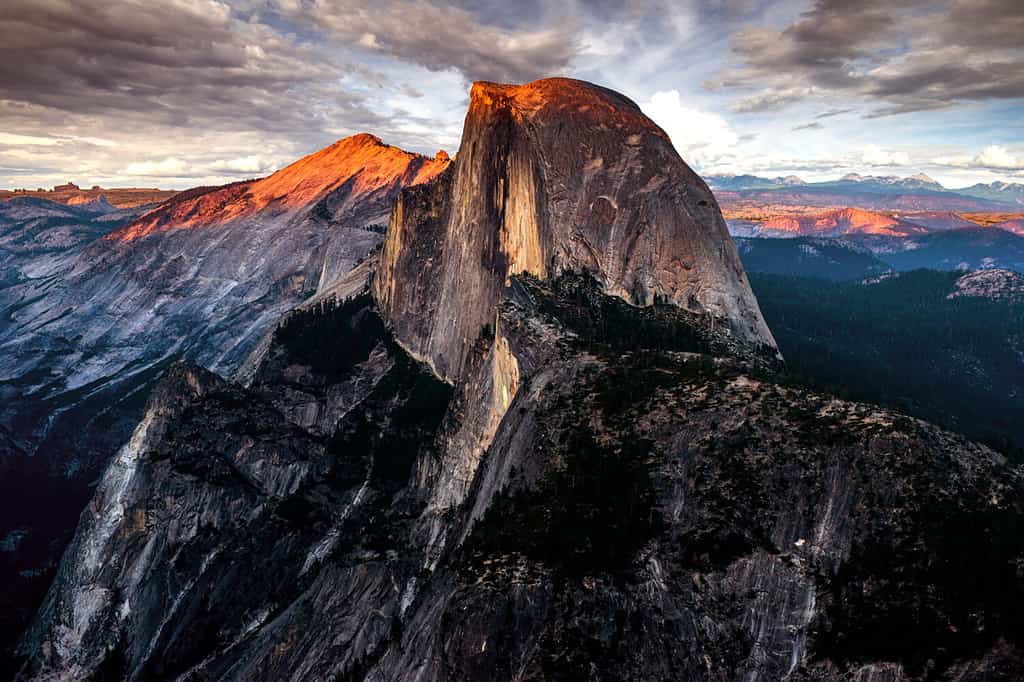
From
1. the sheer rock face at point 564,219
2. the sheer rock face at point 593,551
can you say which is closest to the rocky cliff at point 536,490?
the sheer rock face at point 593,551

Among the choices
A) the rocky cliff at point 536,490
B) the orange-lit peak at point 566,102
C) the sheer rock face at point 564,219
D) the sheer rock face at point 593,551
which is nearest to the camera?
the sheer rock face at point 593,551

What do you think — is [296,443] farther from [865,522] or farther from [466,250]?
[865,522]

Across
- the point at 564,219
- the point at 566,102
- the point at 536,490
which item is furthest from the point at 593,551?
the point at 566,102

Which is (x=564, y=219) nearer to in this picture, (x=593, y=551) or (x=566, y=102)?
(x=566, y=102)

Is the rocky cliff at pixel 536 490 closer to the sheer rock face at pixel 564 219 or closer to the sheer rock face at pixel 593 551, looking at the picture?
the sheer rock face at pixel 593 551

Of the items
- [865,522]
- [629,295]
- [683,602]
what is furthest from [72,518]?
[865,522]

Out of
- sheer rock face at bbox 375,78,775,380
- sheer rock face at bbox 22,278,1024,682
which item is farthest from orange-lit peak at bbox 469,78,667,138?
sheer rock face at bbox 22,278,1024,682

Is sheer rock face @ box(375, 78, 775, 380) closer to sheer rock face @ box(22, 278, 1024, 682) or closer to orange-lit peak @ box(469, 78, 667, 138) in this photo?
orange-lit peak @ box(469, 78, 667, 138)
